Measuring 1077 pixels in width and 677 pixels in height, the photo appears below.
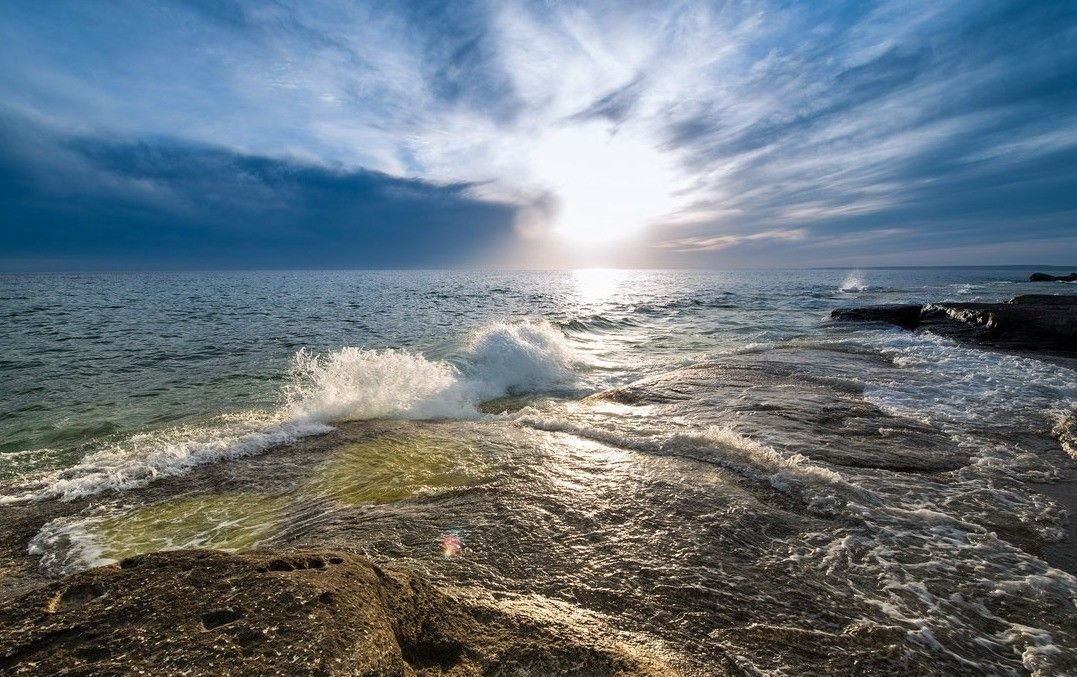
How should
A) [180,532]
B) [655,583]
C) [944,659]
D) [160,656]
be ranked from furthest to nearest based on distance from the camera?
1. [180,532]
2. [655,583]
3. [944,659]
4. [160,656]

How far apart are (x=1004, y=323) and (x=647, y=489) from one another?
66.1 ft

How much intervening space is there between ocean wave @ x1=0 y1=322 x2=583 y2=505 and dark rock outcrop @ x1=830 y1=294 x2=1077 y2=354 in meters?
14.7

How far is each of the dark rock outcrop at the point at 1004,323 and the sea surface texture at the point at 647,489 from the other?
4.77m

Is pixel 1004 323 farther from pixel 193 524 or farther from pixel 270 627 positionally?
pixel 193 524

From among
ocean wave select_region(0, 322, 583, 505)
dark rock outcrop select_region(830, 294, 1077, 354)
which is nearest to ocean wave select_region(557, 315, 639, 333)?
ocean wave select_region(0, 322, 583, 505)

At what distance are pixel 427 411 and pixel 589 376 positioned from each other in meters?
5.40

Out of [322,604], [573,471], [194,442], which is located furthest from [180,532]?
[573,471]

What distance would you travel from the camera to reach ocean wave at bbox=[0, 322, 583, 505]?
6145 millimetres

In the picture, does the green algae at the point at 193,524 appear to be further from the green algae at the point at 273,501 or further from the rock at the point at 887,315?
the rock at the point at 887,315

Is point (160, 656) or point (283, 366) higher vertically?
point (160, 656)

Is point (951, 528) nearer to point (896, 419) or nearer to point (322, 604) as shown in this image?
point (896, 419)

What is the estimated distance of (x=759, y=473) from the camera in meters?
5.50

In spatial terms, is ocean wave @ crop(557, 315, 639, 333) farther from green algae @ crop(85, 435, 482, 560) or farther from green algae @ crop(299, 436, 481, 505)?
green algae @ crop(85, 435, 482, 560)

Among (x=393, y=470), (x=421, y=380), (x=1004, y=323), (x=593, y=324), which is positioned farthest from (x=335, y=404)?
(x=1004, y=323)
